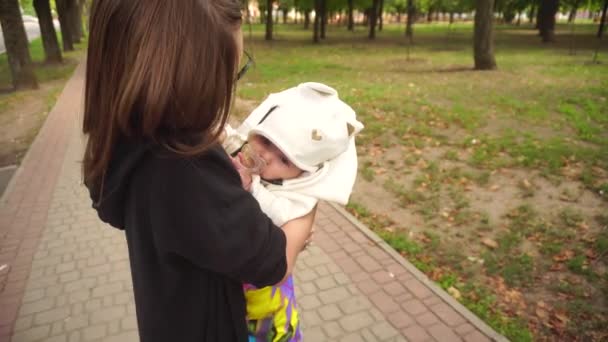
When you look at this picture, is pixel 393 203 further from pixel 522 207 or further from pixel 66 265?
pixel 66 265

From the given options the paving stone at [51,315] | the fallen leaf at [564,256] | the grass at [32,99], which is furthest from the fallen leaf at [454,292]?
the grass at [32,99]

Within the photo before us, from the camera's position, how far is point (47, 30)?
1812cm

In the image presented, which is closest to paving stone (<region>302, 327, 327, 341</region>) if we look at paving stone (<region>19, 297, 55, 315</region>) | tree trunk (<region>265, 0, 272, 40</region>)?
paving stone (<region>19, 297, 55, 315</region>)

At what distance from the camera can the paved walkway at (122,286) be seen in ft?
10.7

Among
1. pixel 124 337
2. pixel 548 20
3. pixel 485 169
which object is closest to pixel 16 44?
pixel 124 337

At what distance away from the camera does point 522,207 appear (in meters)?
5.00

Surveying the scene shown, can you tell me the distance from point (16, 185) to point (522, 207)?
688 centimetres

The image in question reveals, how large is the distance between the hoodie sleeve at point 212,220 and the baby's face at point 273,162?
50 centimetres

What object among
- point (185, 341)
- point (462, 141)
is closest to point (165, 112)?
point (185, 341)

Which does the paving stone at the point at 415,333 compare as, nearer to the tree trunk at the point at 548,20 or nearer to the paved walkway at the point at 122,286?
the paved walkway at the point at 122,286

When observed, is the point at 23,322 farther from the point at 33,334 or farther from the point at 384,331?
the point at 384,331

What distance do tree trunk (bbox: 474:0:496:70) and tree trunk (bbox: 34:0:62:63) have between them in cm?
1736

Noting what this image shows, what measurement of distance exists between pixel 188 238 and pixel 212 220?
8 centimetres

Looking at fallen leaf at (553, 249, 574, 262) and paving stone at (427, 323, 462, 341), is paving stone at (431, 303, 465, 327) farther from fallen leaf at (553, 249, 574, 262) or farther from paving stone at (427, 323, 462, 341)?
fallen leaf at (553, 249, 574, 262)
